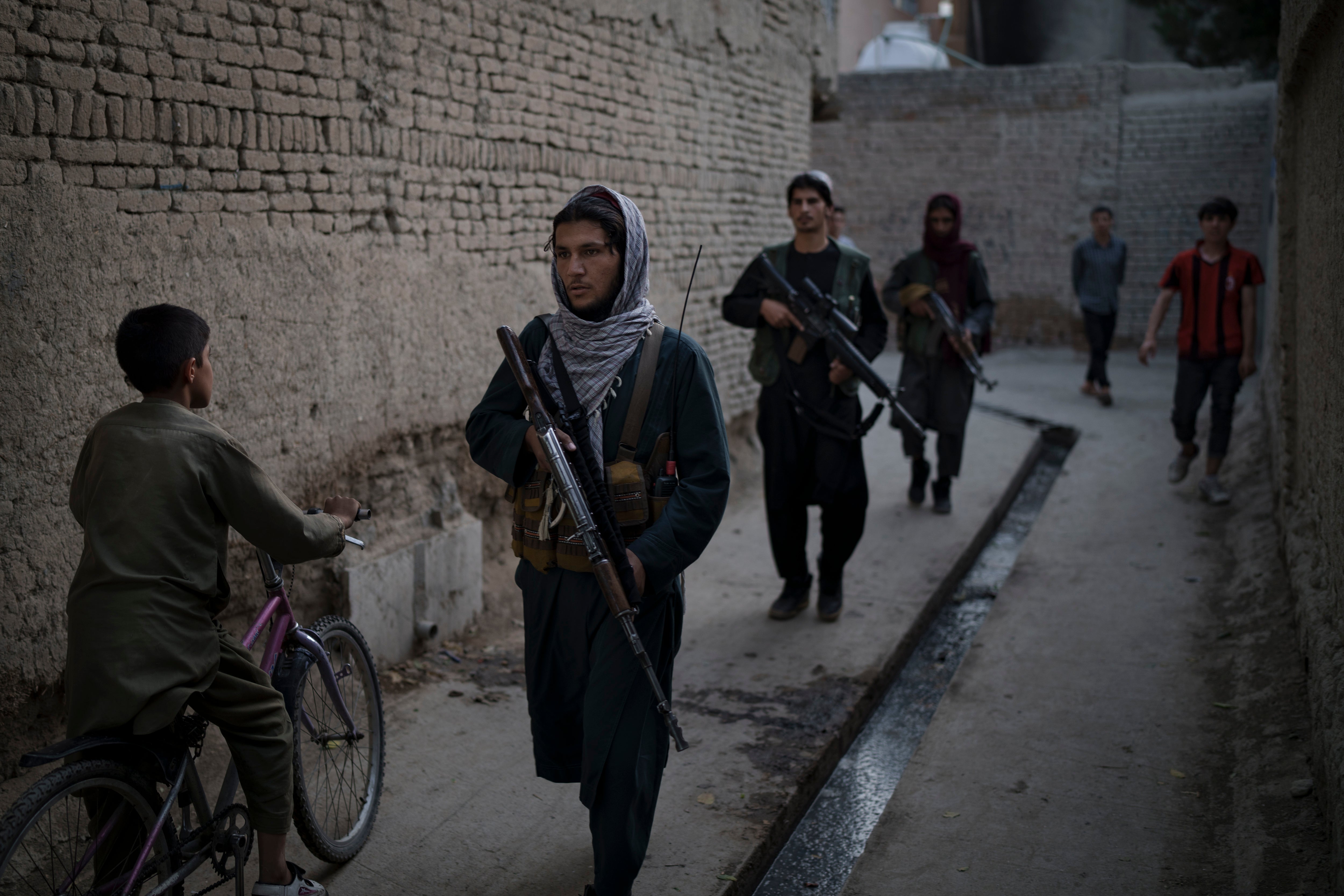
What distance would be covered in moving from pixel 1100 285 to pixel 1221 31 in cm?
1079

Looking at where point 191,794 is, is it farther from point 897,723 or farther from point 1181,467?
point 1181,467

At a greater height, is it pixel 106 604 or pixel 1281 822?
pixel 106 604

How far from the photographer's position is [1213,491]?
6.64 meters

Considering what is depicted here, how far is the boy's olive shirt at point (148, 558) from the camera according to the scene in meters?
2.10

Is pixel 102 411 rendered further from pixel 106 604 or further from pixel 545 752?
pixel 545 752

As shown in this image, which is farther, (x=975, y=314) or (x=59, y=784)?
(x=975, y=314)

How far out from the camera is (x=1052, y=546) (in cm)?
627

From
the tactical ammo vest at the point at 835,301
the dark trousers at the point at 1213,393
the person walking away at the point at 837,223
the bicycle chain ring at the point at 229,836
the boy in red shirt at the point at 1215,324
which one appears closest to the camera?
the bicycle chain ring at the point at 229,836

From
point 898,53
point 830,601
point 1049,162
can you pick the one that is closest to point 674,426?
point 830,601

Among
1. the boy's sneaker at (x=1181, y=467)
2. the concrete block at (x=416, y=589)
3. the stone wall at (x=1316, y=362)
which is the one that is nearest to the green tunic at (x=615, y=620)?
the concrete block at (x=416, y=589)

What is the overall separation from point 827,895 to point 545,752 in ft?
3.21

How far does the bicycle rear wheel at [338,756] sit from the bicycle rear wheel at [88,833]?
0.47 m

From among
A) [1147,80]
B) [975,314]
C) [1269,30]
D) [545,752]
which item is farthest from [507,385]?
[1269,30]

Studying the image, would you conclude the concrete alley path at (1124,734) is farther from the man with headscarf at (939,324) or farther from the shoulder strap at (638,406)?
the shoulder strap at (638,406)
